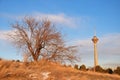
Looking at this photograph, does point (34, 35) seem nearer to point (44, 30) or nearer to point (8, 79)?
point (44, 30)

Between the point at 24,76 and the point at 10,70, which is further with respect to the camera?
the point at 10,70

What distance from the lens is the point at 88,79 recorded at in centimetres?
1634

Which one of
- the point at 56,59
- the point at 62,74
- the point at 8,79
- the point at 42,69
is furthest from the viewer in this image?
the point at 56,59

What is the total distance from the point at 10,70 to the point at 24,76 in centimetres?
187

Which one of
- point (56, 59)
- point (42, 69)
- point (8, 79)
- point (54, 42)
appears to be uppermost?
point (54, 42)

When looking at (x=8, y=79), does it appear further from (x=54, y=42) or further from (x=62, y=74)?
(x=54, y=42)

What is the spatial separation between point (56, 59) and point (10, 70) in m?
18.8

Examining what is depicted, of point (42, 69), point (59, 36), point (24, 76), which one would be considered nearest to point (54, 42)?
point (59, 36)

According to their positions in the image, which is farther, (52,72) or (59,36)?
(59,36)

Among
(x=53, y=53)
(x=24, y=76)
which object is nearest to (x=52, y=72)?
(x=24, y=76)

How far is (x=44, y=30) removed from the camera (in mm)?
37719

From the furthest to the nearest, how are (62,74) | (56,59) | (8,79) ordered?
(56,59)
(62,74)
(8,79)

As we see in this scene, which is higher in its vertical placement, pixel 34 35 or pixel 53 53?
pixel 34 35

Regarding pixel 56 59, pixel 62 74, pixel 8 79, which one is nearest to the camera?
pixel 8 79
